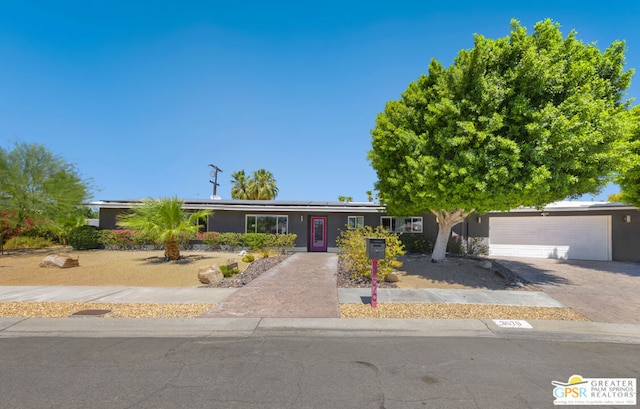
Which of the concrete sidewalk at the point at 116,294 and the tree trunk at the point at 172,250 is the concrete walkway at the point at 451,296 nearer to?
the concrete sidewalk at the point at 116,294

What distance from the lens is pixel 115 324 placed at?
603cm

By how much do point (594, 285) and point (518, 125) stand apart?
6122mm

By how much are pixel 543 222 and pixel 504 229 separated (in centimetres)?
195

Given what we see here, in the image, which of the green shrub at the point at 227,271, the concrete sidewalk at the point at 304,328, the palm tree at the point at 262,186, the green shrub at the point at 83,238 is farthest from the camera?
the palm tree at the point at 262,186

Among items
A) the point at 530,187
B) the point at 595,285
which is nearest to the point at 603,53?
the point at 530,187

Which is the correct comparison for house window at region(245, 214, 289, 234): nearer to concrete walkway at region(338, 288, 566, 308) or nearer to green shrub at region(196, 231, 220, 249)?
green shrub at region(196, 231, 220, 249)

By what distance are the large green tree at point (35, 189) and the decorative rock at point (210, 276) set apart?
13.9 meters

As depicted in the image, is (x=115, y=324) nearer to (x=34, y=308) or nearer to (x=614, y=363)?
(x=34, y=308)

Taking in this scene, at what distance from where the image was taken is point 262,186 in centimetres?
4250

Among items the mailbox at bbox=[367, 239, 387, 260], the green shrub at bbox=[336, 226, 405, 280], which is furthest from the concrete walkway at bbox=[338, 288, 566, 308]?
the mailbox at bbox=[367, 239, 387, 260]

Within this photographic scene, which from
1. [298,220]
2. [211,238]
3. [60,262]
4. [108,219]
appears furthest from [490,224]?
[108,219]

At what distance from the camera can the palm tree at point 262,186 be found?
41.0 metres

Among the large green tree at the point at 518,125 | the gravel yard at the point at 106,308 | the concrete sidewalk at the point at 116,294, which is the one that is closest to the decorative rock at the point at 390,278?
the large green tree at the point at 518,125

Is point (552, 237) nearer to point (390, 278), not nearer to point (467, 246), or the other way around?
point (467, 246)
